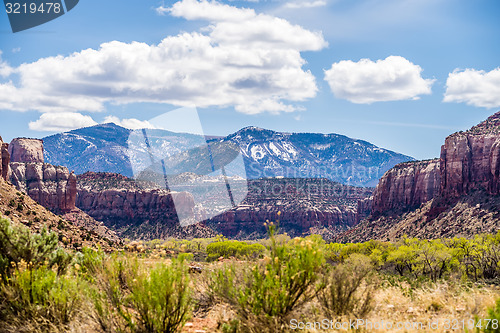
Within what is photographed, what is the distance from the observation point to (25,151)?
528 ft

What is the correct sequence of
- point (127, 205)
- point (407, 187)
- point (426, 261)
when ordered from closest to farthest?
point (426, 261), point (407, 187), point (127, 205)

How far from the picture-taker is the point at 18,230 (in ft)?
39.9

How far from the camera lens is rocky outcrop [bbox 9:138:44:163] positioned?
525ft

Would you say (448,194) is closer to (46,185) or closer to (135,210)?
(135,210)

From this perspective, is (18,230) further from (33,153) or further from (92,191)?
(33,153)

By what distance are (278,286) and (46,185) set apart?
12627 centimetres

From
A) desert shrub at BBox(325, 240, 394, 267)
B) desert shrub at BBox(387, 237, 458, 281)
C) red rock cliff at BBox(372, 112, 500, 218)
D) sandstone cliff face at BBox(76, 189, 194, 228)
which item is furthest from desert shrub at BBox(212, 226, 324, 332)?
sandstone cliff face at BBox(76, 189, 194, 228)

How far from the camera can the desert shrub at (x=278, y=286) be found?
859 centimetres

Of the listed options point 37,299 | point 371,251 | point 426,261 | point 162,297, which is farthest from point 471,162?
point 37,299

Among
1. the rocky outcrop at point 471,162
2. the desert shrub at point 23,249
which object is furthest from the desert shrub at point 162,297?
the rocky outcrop at point 471,162

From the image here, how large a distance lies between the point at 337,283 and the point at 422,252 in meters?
37.6

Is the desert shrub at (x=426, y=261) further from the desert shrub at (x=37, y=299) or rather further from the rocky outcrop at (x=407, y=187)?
the rocky outcrop at (x=407, y=187)

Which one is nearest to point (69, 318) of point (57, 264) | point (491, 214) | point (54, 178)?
point (57, 264)

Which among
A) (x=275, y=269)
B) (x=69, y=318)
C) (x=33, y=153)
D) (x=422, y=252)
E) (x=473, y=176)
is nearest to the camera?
(x=275, y=269)
